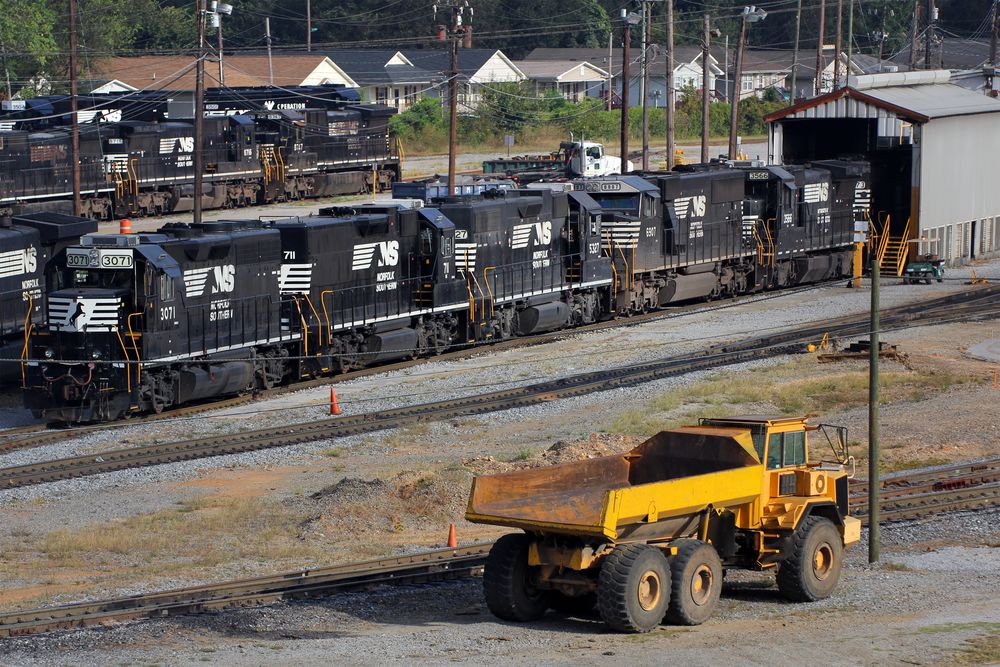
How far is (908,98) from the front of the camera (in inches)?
1934

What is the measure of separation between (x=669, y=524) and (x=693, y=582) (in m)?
0.62

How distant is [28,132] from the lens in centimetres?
4978

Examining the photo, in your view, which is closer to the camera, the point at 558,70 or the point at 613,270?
the point at 613,270

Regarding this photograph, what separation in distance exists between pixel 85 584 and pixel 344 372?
14.6 metres

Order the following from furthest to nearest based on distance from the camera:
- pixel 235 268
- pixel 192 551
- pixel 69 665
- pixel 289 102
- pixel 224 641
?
pixel 289 102, pixel 235 268, pixel 192 551, pixel 224 641, pixel 69 665

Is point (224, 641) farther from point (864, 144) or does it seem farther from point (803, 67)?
point (803, 67)

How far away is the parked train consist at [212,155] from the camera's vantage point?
163 ft

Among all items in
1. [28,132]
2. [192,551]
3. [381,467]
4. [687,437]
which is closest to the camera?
[687,437]

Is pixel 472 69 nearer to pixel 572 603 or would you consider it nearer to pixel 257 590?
pixel 257 590

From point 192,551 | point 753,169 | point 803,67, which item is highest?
point 803,67

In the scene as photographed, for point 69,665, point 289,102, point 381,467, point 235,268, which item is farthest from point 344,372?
point 289,102

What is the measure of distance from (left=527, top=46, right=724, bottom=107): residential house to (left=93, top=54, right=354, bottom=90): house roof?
22.7 meters

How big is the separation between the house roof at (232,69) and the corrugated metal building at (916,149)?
4914 centimetres

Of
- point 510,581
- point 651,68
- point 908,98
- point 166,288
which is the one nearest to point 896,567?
point 510,581
